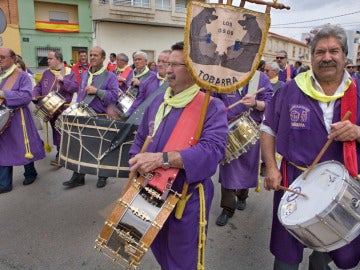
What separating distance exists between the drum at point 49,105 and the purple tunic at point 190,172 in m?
3.41

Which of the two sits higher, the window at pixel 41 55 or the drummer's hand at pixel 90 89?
the window at pixel 41 55

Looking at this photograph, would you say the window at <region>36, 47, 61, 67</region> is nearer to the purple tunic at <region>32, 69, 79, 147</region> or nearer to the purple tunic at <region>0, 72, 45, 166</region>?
the purple tunic at <region>32, 69, 79, 147</region>

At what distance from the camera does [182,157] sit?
1.90m

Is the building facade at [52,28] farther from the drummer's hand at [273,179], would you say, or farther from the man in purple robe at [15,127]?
the drummer's hand at [273,179]

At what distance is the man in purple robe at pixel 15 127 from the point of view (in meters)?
4.41

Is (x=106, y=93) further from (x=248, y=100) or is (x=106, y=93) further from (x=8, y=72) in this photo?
(x=248, y=100)

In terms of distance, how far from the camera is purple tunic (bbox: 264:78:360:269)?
6.89 feet

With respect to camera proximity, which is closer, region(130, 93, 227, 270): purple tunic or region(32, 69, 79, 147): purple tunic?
region(130, 93, 227, 270): purple tunic

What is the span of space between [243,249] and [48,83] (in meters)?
4.38

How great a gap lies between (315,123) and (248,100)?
4.87 ft

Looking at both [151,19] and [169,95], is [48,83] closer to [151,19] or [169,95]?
[169,95]

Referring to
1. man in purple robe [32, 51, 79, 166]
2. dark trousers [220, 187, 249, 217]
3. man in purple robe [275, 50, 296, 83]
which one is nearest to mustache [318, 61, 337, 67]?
dark trousers [220, 187, 249, 217]

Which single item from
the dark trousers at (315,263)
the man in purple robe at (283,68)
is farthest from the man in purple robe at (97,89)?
the man in purple robe at (283,68)

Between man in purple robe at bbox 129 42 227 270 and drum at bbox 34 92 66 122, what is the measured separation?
3.39 m
